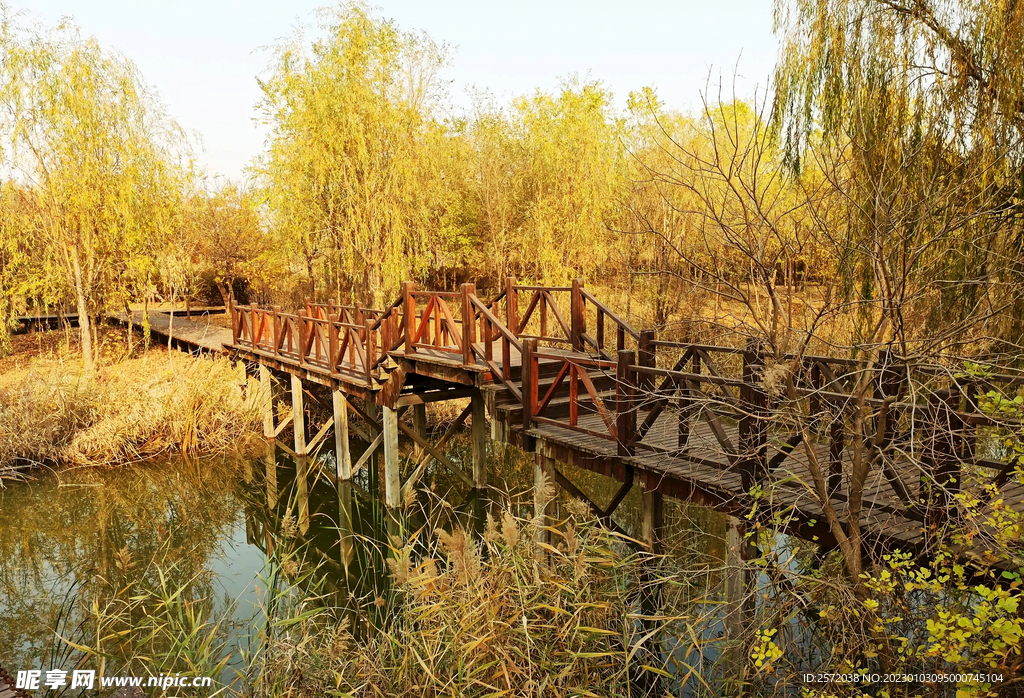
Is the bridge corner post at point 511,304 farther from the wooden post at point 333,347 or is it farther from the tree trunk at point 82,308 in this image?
the tree trunk at point 82,308

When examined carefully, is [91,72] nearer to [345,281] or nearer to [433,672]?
[345,281]

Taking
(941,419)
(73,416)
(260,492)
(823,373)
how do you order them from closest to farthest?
(941,419) → (823,373) → (260,492) → (73,416)

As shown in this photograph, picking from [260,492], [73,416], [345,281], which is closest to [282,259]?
[345,281]

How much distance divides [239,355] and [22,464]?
4.10m

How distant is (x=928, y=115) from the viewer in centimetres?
561

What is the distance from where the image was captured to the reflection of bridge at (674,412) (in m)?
Answer: 3.62

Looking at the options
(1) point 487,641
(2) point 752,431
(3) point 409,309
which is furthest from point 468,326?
(1) point 487,641

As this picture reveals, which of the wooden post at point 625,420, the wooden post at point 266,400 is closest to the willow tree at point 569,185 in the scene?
the wooden post at point 266,400

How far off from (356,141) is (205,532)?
8149 mm

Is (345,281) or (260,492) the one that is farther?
(345,281)

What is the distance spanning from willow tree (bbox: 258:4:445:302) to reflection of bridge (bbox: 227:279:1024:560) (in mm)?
2385

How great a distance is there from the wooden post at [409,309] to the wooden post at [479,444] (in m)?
1.28

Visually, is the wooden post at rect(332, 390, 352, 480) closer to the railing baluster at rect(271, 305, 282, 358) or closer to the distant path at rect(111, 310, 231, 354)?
the railing baluster at rect(271, 305, 282, 358)

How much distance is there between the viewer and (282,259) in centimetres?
1880
